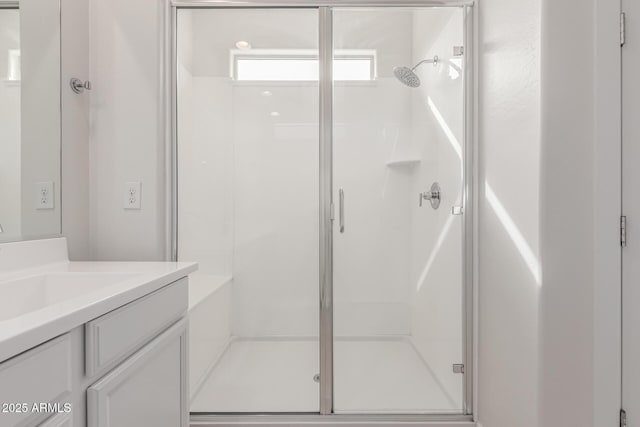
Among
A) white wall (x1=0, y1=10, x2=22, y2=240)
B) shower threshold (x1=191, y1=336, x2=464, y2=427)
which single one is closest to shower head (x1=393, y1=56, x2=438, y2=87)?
shower threshold (x1=191, y1=336, x2=464, y2=427)

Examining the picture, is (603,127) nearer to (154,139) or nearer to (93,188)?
(154,139)

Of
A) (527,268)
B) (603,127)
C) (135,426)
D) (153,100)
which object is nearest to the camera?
(135,426)

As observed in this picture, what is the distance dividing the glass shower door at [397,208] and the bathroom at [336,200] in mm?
11

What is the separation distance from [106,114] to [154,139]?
0.24m

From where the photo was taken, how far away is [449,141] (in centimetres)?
187

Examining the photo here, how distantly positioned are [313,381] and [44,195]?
145 centimetres

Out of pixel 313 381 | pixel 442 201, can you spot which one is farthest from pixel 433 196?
pixel 313 381

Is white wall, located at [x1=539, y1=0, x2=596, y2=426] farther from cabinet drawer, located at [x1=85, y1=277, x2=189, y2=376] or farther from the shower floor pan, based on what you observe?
cabinet drawer, located at [x1=85, y1=277, x2=189, y2=376]

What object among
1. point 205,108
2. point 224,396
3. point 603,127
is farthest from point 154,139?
point 603,127

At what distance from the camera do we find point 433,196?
6.23 ft

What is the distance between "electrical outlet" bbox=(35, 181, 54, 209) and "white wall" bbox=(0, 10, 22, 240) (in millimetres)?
84

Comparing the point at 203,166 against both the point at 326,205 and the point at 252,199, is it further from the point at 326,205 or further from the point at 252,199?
the point at 326,205

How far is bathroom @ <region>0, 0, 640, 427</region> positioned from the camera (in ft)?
3.95

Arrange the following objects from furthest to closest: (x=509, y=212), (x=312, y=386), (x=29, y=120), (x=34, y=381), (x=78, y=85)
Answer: (x=312, y=386) < (x=78, y=85) < (x=509, y=212) < (x=29, y=120) < (x=34, y=381)
